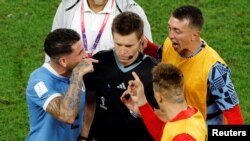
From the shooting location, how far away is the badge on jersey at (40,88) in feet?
19.4

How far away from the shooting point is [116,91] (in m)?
6.17

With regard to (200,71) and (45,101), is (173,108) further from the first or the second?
(45,101)

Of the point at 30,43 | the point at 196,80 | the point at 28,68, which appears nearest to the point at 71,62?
the point at 196,80

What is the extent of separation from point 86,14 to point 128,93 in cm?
138

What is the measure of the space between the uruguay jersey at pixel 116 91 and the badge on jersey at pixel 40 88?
49 cm

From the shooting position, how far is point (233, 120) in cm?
612

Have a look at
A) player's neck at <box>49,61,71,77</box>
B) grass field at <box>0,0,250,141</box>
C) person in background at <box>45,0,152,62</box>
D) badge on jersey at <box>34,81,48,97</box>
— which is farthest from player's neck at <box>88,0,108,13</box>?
grass field at <box>0,0,250,141</box>

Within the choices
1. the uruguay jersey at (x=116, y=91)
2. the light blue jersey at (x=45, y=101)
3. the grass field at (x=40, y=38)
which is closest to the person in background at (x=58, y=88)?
the light blue jersey at (x=45, y=101)

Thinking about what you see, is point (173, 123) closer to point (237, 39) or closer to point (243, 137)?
point (243, 137)

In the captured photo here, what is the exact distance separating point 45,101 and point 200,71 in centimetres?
134

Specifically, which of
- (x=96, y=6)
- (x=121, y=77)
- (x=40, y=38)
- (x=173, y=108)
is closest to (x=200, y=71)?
(x=121, y=77)

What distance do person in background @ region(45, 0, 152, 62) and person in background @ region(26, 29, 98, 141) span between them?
A: 2.57 ft

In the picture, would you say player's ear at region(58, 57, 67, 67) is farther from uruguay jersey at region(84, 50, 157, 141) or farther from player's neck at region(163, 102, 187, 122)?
player's neck at region(163, 102, 187, 122)

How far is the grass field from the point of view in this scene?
9.49m
